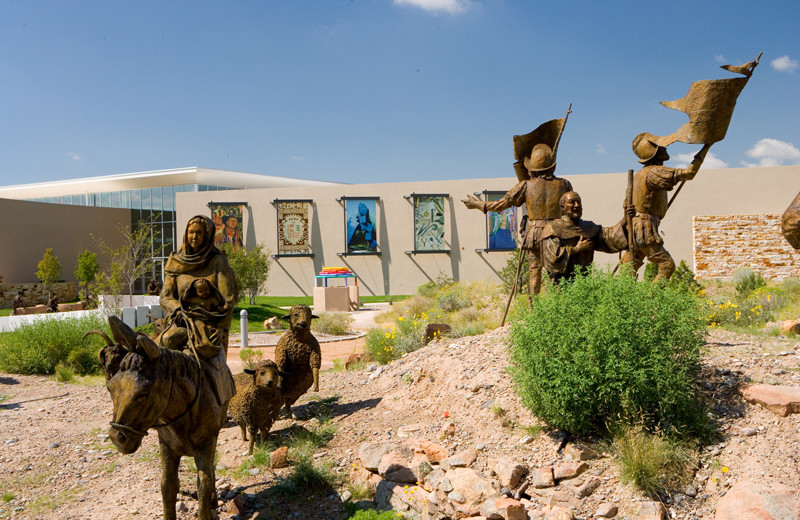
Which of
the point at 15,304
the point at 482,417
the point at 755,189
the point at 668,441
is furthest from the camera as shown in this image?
the point at 755,189

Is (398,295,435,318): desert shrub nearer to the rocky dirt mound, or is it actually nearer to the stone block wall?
the rocky dirt mound

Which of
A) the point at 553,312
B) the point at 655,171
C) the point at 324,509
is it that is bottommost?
the point at 324,509

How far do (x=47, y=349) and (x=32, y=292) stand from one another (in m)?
20.5

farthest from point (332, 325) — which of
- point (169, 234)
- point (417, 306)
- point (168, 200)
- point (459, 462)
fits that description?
point (168, 200)

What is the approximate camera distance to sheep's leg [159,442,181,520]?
3850 mm

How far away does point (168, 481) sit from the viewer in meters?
3.85

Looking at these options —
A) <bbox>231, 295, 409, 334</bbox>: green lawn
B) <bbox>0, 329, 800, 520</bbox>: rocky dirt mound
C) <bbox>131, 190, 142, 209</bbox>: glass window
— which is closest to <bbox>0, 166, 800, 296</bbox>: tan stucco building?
<bbox>231, 295, 409, 334</bbox>: green lawn

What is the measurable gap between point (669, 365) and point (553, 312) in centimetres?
105

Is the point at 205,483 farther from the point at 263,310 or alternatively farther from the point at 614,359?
the point at 263,310

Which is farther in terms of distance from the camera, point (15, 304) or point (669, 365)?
point (15, 304)

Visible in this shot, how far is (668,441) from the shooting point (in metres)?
4.63

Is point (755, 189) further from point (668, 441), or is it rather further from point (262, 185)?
point (262, 185)

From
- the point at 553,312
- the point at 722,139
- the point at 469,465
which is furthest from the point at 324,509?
the point at 722,139

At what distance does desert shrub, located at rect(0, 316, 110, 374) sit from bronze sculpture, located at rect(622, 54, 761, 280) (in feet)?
30.7
